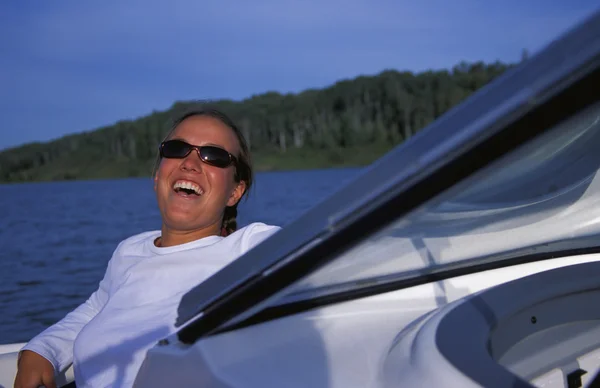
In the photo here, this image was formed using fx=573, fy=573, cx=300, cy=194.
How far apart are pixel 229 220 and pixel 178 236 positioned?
0.96ft

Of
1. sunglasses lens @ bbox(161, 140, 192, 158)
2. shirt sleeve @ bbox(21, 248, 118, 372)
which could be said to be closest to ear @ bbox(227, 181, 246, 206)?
sunglasses lens @ bbox(161, 140, 192, 158)

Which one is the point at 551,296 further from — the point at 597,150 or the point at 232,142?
the point at 232,142

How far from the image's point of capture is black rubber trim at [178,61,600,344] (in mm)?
702

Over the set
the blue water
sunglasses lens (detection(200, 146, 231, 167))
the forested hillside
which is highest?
the forested hillside

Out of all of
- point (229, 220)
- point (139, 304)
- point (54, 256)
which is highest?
point (229, 220)

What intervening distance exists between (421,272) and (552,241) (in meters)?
0.56

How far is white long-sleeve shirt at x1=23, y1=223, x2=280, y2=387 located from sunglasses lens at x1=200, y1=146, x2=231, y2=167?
26cm

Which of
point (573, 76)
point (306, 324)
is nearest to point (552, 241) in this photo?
point (306, 324)

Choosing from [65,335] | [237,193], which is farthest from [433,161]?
[65,335]

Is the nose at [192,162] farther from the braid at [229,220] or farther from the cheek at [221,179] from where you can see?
the braid at [229,220]

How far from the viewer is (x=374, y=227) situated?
35.4 inches

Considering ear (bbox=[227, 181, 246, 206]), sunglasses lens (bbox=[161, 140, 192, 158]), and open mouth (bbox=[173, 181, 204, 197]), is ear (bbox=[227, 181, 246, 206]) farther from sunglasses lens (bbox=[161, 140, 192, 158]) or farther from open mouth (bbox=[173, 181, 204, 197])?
sunglasses lens (bbox=[161, 140, 192, 158])

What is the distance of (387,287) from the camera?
1660 mm

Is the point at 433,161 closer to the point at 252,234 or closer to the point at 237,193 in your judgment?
the point at 252,234
